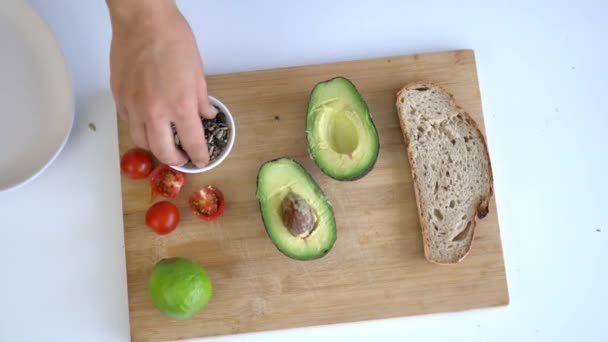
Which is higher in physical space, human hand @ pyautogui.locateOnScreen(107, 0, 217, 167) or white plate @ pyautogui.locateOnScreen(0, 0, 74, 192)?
human hand @ pyautogui.locateOnScreen(107, 0, 217, 167)

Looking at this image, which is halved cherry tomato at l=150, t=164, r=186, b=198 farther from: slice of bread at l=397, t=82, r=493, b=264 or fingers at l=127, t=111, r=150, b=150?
slice of bread at l=397, t=82, r=493, b=264

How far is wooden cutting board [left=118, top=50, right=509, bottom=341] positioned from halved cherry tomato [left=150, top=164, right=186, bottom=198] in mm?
36

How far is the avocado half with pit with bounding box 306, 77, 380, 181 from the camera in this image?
4.00 ft

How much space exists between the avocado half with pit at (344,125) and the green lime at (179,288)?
0.38 m

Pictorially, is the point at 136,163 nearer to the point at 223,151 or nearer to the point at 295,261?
the point at 223,151

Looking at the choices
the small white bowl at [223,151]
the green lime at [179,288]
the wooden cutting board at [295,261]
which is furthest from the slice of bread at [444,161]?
the green lime at [179,288]

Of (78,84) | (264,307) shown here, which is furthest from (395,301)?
(78,84)

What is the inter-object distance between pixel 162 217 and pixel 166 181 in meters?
0.09

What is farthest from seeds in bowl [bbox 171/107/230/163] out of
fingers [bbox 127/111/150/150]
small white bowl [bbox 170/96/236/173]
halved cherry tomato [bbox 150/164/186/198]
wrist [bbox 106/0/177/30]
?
wrist [bbox 106/0/177/30]

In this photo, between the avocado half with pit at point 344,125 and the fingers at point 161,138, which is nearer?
the fingers at point 161,138

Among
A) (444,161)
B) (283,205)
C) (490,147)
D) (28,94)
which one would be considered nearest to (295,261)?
(283,205)

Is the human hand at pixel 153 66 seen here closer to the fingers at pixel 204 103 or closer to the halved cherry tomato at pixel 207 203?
the fingers at pixel 204 103

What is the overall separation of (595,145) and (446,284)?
1.83 ft

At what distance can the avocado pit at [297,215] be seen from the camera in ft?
3.78
